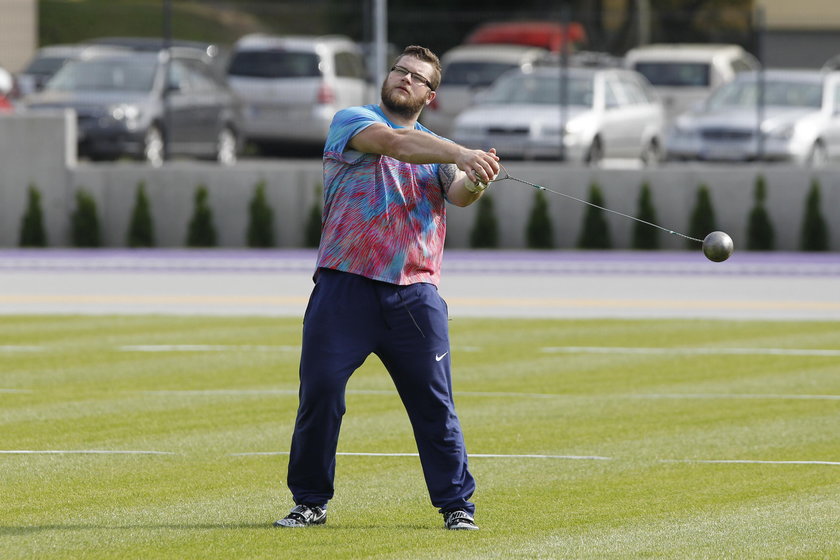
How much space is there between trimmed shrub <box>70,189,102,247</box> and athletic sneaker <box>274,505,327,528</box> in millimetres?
16643

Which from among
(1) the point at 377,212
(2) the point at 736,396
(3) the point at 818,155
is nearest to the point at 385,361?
(1) the point at 377,212

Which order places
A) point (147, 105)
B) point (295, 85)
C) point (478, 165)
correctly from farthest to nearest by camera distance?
point (295, 85) < point (147, 105) < point (478, 165)

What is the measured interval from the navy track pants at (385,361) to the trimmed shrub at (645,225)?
1597 cm

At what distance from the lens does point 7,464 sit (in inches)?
332

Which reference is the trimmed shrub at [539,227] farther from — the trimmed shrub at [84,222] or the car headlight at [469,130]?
the trimmed shrub at [84,222]

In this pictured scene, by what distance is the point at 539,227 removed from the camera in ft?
75.5

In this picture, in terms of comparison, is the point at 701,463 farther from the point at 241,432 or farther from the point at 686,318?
the point at 686,318

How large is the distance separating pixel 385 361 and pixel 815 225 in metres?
16.6

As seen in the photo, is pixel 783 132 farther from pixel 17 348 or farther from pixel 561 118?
pixel 17 348

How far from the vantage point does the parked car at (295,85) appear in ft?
88.4

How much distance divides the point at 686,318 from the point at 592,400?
5057 mm

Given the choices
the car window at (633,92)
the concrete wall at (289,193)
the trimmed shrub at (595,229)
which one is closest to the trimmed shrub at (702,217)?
the concrete wall at (289,193)

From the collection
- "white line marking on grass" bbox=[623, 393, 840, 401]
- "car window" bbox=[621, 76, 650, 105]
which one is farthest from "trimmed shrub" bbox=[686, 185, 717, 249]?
"white line marking on grass" bbox=[623, 393, 840, 401]

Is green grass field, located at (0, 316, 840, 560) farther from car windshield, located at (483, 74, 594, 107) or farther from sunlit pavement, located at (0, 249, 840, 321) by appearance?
car windshield, located at (483, 74, 594, 107)
